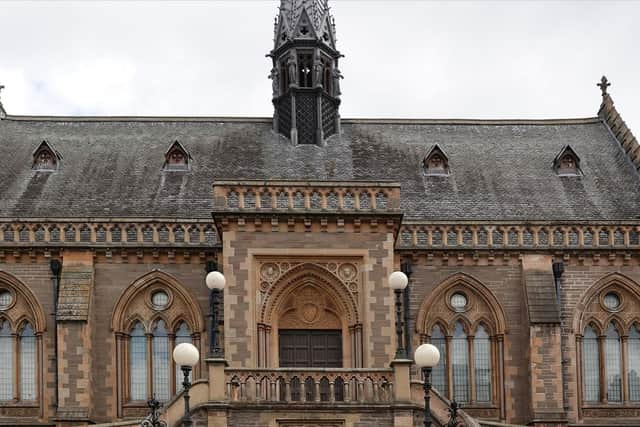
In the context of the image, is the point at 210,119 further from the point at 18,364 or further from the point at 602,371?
the point at 602,371

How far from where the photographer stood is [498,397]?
47406mm

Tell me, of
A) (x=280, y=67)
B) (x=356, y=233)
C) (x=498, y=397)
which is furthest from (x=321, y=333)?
(x=280, y=67)

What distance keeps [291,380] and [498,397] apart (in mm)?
11819

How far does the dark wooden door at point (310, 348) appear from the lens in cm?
4478

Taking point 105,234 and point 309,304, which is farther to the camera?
point 105,234

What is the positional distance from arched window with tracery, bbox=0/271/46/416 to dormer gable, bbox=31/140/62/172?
6065 mm

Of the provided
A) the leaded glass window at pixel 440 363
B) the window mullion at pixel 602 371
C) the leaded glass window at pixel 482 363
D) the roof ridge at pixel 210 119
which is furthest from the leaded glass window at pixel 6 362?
the window mullion at pixel 602 371

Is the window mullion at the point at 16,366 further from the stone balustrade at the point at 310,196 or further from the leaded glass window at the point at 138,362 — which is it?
the stone balustrade at the point at 310,196

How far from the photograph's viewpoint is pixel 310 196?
43281 millimetres

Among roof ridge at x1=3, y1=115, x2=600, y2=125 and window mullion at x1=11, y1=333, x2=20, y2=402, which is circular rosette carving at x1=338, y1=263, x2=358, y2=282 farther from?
roof ridge at x1=3, y1=115, x2=600, y2=125

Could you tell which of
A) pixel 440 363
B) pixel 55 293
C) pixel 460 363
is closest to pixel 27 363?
pixel 55 293

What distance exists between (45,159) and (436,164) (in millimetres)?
14299

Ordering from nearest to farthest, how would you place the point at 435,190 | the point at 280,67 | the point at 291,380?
1. the point at 291,380
2. the point at 435,190
3. the point at 280,67

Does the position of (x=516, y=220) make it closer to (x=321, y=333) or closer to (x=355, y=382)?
(x=321, y=333)
